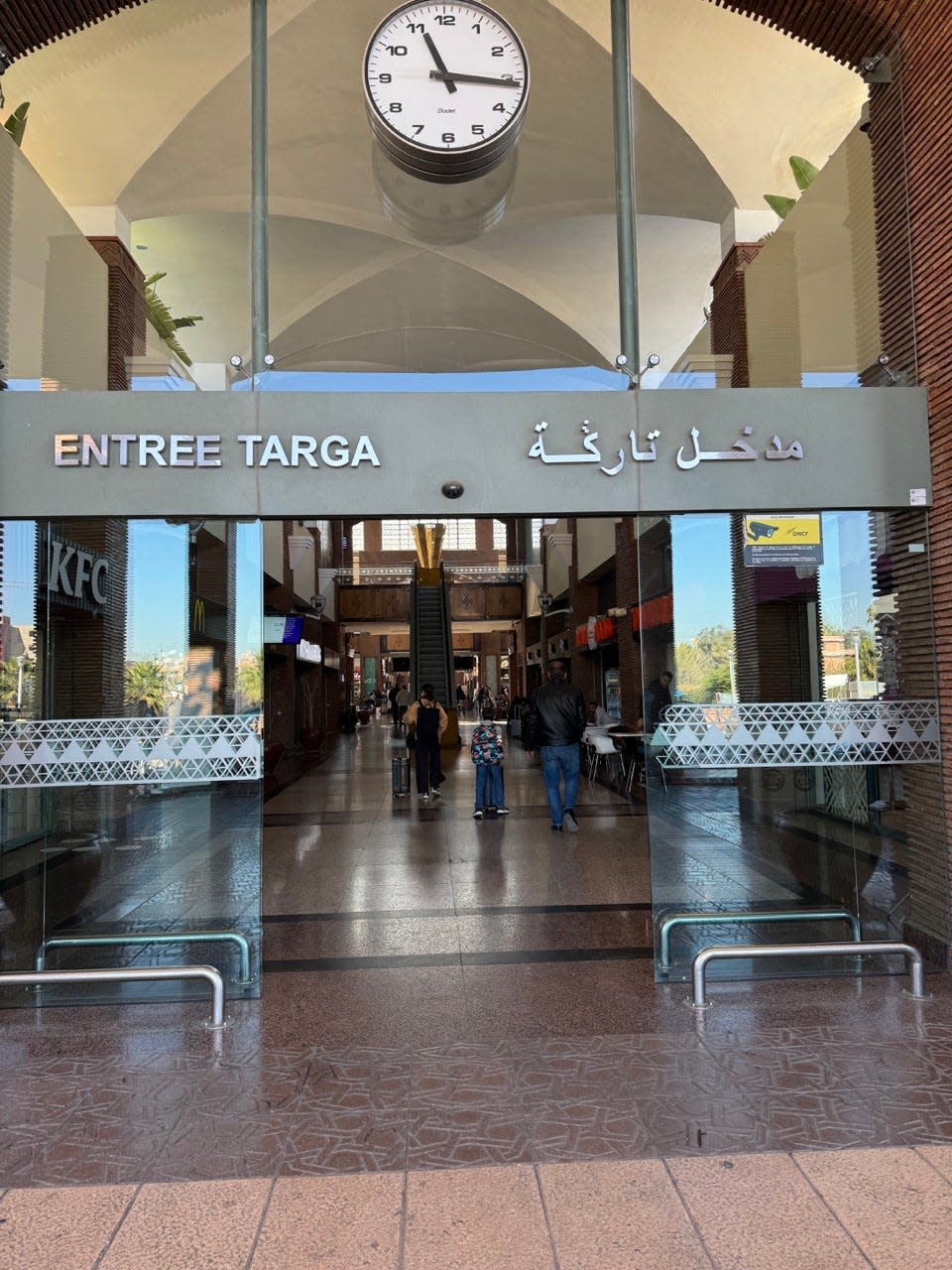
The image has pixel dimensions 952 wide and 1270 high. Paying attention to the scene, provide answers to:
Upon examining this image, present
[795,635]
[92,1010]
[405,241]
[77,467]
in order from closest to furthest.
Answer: [92,1010], [77,467], [795,635], [405,241]

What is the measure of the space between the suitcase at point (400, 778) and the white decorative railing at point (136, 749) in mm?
6817

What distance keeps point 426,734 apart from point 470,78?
282 inches

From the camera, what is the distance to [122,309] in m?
4.79

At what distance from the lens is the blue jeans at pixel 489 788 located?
9359 millimetres

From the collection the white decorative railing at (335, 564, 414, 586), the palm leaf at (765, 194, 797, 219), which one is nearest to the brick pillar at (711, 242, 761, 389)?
the palm leaf at (765, 194, 797, 219)

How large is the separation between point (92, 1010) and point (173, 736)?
130 cm

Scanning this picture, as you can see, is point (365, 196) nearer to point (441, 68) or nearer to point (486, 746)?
point (441, 68)

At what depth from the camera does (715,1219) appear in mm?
2293

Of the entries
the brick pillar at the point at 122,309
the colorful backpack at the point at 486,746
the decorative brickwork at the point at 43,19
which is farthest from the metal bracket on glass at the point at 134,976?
the colorful backpack at the point at 486,746

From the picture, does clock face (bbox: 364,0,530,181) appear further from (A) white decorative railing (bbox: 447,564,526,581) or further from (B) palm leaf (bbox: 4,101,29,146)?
(A) white decorative railing (bbox: 447,564,526,581)

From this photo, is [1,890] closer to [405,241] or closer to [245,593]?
[245,593]

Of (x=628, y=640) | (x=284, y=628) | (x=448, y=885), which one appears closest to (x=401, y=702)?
(x=284, y=628)

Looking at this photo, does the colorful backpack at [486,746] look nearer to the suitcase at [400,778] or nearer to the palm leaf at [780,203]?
the suitcase at [400,778]

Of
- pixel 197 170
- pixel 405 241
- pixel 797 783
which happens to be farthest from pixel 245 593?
pixel 797 783
